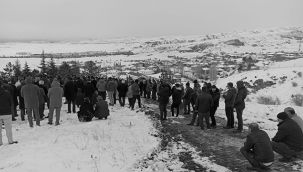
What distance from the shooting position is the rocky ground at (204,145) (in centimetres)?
1020

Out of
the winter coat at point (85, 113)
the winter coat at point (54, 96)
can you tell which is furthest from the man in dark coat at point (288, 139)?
the winter coat at point (54, 96)

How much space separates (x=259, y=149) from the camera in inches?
371

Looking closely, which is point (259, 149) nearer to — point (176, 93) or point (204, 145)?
point (204, 145)

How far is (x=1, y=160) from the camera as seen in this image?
9.87 m

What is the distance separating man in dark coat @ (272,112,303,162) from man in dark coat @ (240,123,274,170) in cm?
112

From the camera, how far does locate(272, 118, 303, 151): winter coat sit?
10405 millimetres

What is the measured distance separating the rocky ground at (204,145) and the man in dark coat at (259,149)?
1.39 ft

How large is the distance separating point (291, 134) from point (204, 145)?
3.27 m

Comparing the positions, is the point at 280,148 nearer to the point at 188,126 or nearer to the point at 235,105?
the point at 235,105

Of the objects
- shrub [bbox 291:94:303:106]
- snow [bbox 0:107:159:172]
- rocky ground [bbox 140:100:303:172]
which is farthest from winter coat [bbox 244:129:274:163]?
shrub [bbox 291:94:303:106]

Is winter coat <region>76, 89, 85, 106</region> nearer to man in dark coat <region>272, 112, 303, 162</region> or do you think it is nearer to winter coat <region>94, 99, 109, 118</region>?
winter coat <region>94, 99, 109, 118</region>

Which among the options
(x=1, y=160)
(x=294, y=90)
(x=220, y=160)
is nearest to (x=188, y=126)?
(x=220, y=160)

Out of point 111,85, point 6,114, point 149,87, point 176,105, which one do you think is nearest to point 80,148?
point 6,114

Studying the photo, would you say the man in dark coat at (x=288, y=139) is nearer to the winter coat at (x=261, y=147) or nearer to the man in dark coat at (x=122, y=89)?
the winter coat at (x=261, y=147)
